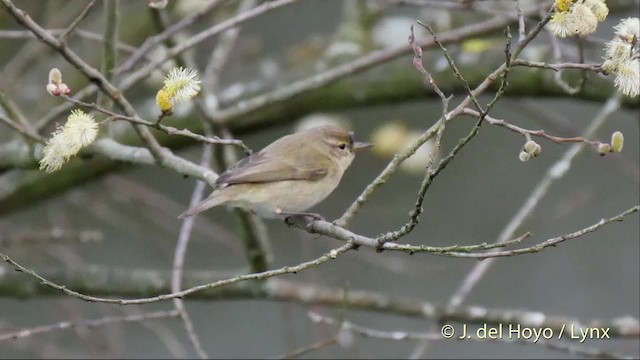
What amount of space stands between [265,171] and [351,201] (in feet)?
7.73

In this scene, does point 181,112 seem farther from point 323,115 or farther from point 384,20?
point 384,20

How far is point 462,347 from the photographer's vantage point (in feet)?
18.3

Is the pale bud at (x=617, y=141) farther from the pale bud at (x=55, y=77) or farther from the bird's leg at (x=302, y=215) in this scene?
the pale bud at (x=55, y=77)

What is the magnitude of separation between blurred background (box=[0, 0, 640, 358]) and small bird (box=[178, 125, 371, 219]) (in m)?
0.66

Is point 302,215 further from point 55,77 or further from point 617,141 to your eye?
point 617,141

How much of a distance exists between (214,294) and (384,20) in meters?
1.99

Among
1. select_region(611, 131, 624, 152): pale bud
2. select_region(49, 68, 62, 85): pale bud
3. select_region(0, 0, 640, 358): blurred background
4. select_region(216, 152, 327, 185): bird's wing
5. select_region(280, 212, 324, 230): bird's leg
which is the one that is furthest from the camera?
select_region(0, 0, 640, 358): blurred background

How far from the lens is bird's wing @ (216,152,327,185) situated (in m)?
3.29

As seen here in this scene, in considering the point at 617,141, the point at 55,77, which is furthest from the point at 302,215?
the point at 617,141

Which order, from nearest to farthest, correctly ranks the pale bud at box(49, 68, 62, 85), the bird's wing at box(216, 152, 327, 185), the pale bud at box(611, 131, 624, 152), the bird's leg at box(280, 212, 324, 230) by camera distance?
the pale bud at box(611, 131, 624, 152) < the pale bud at box(49, 68, 62, 85) < the bird's leg at box(280, 212, 324, 230) < the bird's wing at box(216, 152, 327, 185)

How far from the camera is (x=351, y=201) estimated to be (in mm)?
5812

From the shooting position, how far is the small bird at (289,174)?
3.33 metres

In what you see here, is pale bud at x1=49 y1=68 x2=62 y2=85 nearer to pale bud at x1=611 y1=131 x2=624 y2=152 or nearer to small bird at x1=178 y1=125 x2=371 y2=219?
small bird at x1=178 y1=125 x2=371 y2=219

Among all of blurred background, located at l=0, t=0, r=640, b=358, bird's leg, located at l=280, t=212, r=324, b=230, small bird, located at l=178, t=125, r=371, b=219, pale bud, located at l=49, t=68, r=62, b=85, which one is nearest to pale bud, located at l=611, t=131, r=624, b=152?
bird's leg, located at l=280, t=212, r=324, b=230
